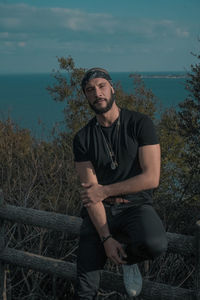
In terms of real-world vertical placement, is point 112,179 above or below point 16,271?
above

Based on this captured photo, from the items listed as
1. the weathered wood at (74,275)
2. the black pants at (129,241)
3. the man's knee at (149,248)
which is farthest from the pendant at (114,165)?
the weathered wood at (74,275)

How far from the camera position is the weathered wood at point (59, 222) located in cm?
284

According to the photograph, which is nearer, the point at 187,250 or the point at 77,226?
the point at 187,250

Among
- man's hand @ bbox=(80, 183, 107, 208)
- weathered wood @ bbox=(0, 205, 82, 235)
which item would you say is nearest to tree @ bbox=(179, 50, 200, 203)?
weathered wood @ bbox=(0, 205, 82, 235)

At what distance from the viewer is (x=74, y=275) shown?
3.29m

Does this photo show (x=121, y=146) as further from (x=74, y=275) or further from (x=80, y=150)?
(x=74, y=275)

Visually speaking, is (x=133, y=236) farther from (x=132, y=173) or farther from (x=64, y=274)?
(x=64, y=274)

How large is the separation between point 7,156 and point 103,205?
3.62 metres

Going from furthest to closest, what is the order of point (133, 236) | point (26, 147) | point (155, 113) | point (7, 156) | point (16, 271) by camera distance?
point (155, 113) → point (26, 147) → point (7, 156) → point (16, 271) → point (133, 236)

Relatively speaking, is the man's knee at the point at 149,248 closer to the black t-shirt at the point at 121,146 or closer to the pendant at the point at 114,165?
the black t-shirt at the point at 121,146

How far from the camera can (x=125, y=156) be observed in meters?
3.01

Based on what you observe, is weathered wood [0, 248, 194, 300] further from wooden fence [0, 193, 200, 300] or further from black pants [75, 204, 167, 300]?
→ black pants [75, 204, 167, 300]

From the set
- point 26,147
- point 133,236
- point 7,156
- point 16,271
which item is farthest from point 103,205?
point 26,147

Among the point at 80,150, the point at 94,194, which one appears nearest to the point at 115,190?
the point at 94,194
